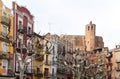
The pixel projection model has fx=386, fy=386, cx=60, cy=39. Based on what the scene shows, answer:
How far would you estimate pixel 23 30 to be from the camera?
58.2m

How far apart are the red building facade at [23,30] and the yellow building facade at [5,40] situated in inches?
47.6

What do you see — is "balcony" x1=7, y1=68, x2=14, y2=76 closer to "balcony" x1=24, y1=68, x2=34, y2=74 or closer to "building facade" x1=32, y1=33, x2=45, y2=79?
"balcony" x1=24, y1=68, x2=34, y2=74

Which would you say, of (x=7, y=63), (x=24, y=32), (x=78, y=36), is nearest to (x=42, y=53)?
(x=24, y=32)

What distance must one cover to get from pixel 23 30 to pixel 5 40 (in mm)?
5515

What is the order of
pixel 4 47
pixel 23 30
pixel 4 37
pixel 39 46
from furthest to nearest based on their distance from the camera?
pixel 39 46 < pixel 23 30 < pixel 4 47 < pixel 4 37

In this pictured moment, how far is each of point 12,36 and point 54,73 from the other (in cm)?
1919

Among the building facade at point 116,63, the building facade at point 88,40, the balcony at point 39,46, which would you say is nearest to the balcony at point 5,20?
the balcony at point 39,46

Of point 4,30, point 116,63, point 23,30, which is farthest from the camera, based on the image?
point 116,63

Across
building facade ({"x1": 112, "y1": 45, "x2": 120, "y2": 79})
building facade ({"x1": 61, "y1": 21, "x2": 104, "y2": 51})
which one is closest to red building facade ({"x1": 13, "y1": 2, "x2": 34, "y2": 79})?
building facade ({"x1": 112, "y1": 45, "x2": 120, "y2": 79})

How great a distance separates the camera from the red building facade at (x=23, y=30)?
5612 centimetres

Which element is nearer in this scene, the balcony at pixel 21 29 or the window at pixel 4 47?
the window at pixel 4 47

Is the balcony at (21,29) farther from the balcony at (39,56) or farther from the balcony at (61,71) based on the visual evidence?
the balcony at (61,71)

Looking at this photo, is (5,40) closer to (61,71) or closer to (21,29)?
(21,29)

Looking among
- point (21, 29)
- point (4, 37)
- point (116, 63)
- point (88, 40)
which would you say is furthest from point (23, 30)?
point (88, 40)
